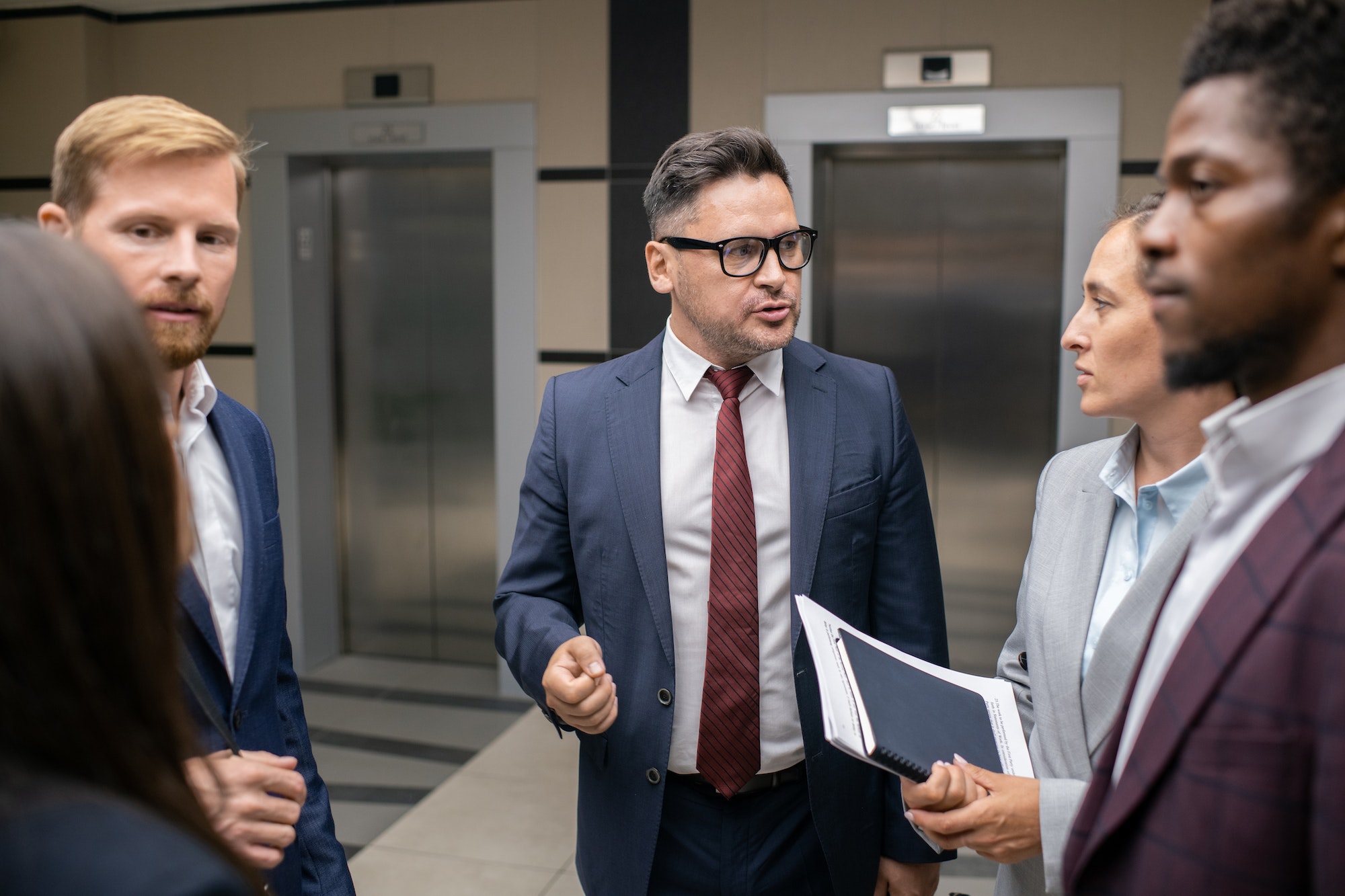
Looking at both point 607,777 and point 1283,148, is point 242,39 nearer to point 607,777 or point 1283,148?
point 607,777

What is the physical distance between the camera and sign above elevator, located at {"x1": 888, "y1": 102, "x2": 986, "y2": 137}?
4.32m

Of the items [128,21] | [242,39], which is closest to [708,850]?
[242,39]

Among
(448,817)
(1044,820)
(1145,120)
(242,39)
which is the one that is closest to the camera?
(1044,820)

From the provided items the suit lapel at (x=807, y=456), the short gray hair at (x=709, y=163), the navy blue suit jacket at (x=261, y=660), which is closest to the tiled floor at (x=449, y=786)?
the navy blue suit jacket at (x=261, y=660)

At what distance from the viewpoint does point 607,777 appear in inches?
75.5

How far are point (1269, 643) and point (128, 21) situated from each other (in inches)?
239

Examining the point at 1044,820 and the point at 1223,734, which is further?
the point at 1044,820

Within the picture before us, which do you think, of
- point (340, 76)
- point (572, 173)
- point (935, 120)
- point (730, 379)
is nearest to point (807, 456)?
point (730, 379)

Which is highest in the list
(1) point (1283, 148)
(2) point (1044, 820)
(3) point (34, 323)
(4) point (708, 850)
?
(1) point (1283, 148)

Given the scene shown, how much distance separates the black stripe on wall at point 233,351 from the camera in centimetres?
525

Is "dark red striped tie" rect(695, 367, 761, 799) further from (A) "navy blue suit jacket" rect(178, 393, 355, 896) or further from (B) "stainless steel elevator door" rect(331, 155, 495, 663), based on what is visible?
(B) "stainless steel elevator door" rect(331, 155, 495, 663)

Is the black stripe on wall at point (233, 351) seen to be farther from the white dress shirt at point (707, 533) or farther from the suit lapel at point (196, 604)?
the suit lapel at point (196, 604)

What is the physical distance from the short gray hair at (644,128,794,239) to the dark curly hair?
3.89 feet

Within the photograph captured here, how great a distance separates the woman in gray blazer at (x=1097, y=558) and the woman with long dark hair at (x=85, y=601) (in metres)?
1.05
